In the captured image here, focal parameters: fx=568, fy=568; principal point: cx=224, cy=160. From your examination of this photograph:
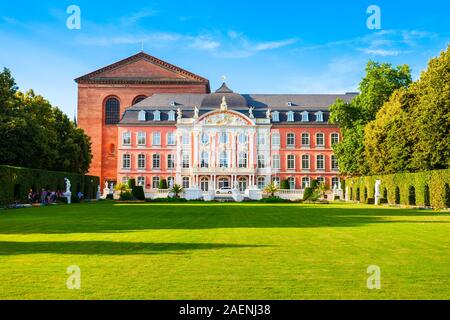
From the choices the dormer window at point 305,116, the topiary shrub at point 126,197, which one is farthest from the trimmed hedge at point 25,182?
the dormer window at point 305,116

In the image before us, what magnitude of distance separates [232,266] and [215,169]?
6604 cm

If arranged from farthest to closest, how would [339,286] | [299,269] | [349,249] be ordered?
[349,249], [299,269], [339,286]

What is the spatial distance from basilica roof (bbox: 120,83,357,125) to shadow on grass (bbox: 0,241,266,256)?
2521 inches

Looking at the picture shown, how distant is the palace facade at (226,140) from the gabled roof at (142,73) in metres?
4.46

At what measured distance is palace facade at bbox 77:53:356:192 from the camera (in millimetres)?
77250

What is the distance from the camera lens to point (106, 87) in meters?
85.2

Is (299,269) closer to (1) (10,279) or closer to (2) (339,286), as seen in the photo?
(2) (339,286)

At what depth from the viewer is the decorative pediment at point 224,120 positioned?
253 feet

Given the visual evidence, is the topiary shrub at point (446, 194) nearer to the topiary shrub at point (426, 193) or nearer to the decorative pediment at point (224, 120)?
the topiary shrub at point (426, 193)

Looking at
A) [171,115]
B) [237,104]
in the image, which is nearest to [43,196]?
[171,115]

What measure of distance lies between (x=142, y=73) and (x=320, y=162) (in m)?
29.8

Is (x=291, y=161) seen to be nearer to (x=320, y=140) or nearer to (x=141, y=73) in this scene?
(x=320, y=140)

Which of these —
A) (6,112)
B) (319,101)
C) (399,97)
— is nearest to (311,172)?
(319,101)

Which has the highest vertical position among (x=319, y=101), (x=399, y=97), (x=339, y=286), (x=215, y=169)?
(x=319, y=101)
